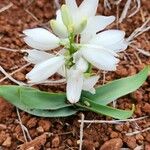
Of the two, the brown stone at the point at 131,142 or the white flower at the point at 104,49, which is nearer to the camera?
the white flower at the point at 104,49

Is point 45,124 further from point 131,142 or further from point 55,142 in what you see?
point 131,142

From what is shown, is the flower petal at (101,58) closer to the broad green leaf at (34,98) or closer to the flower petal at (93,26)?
the flower petal at (93,26)

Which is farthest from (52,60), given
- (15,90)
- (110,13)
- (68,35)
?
(110,13)

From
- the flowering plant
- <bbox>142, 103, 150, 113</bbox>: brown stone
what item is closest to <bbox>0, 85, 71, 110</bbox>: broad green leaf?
the flowering plant

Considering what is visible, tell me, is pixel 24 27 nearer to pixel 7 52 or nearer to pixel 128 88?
pixel 7 52

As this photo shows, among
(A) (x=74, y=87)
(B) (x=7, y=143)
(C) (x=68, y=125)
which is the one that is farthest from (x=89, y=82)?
(B) (x=7, y=143)

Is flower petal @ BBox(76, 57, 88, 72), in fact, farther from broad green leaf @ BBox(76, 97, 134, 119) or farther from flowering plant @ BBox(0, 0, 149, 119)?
broad green leaf @ BBox(76, 97, 134, 119)

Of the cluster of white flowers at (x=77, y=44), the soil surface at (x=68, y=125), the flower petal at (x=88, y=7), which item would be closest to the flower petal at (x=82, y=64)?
the cluster of white flowers at (x=77, y=44)
